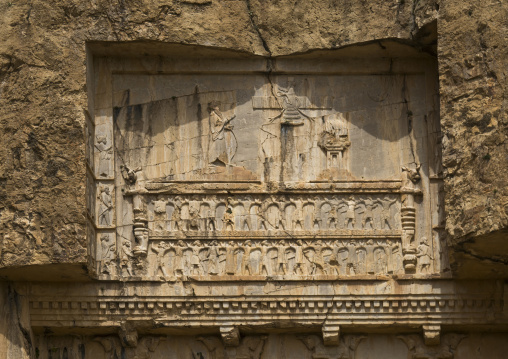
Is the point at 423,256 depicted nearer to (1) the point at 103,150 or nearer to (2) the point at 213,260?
(2) the point at 213,260

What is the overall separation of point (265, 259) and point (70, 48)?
109 inches

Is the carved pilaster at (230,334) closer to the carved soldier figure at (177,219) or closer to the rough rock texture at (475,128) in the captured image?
the carved soldier figure at (177,219)

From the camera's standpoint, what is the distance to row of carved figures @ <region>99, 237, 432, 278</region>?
12445 mm

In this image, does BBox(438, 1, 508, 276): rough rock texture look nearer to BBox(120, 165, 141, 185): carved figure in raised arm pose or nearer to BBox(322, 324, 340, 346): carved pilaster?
BBox(322, 324, 340, 346): carved pilaster

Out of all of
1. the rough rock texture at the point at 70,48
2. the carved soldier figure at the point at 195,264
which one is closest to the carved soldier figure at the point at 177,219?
the carved soldier figure at the point at 195,264

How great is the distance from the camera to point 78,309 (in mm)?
12336

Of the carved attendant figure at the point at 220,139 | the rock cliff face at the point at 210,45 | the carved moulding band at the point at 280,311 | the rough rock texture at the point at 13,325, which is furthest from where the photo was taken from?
the carved attendant figure at the point at 220,139

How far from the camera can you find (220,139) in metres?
12.7

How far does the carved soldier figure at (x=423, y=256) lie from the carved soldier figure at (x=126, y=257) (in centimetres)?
279

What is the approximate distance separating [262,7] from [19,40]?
2367 mm

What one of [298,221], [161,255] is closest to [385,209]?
[298,221]

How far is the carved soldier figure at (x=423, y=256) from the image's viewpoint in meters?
12.4

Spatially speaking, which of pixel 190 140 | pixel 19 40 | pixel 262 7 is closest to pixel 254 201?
pixel 190 140

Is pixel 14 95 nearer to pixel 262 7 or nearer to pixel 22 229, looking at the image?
pixel 22 229
